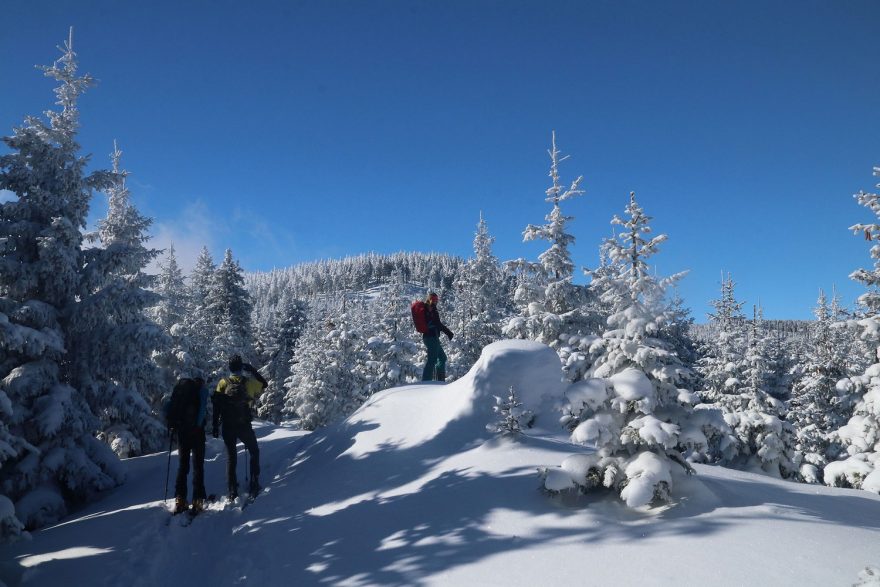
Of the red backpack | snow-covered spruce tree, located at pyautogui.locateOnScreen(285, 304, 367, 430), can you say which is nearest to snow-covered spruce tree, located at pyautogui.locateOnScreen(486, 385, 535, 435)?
the red backpack

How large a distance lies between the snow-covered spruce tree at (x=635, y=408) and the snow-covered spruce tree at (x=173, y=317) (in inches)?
618

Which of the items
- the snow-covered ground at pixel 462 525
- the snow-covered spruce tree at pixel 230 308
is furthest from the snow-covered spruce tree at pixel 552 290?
the snow-covered spruce tree at pixel 230 308

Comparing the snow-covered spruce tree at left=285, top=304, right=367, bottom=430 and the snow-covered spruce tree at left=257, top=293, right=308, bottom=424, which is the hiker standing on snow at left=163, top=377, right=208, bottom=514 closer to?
the snow-covered spruce tree at left=285, top=304, right=367, bottom=430

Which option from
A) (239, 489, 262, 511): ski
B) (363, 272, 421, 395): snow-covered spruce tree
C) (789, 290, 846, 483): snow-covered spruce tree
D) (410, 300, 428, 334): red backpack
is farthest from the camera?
(363, 272, 421, 395): snow-covered spruce tree

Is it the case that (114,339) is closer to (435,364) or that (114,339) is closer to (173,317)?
(435,364)

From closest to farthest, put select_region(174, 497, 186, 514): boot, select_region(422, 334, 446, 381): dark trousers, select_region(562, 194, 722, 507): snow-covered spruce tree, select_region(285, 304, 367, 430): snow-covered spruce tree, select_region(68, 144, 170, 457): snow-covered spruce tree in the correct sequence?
select_region(562, 194, 722, 507): snow-covered spruce tree → select_region(174, 497, 186, 514): boot → select_region(68, 144, 170, 457): snow-covered spruce tree → select_region(422, 334, 446, 381): dark trousers → select_region(285, 304, 367, 430): snow-covered spruce tree

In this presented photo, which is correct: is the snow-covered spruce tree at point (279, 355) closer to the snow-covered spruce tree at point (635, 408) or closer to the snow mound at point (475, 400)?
the snow mound at point (475, 400)

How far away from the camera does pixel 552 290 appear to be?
20562 mm

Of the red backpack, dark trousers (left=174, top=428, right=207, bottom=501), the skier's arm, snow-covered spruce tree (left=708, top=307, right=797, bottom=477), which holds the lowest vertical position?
snow-covered spruce tree (left=708, top=307, right=797, bottom=477)

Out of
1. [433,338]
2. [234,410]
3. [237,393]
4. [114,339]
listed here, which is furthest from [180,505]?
[433,338]

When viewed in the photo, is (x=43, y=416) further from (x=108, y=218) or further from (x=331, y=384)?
(x=331, y=384)

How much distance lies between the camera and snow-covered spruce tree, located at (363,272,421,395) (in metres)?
29.0

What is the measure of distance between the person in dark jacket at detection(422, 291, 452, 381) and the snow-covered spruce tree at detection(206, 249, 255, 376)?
20.9 metres

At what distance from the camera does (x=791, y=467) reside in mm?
18719
